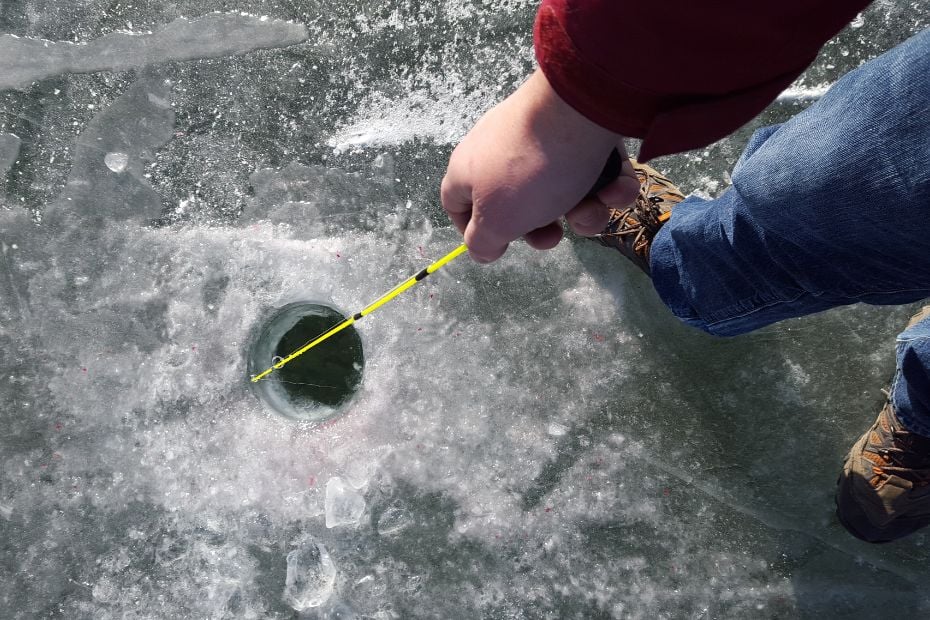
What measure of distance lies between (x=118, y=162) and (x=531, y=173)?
1601mm

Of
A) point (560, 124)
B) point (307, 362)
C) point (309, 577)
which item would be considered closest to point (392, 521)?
point (309, 577)

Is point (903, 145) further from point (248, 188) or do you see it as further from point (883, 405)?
point (248, 188)

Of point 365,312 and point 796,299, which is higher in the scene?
point 796,299

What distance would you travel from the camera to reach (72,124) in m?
2.00

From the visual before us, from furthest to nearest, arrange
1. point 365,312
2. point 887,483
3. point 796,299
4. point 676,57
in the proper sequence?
1. point 365,312
2. point 887,483
3. point 796,299
4. point 676,57

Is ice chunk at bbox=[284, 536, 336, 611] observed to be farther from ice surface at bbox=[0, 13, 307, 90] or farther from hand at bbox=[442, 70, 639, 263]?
ice surface at bbox=[0, 13, 307, 90]

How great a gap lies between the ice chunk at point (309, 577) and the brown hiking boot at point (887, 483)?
1.50 meters

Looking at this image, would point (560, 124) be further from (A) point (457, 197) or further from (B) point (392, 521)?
(B) point (392, 521)

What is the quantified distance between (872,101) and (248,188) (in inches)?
65.8

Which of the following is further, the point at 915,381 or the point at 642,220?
the point at 642,220

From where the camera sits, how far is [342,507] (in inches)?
71.9

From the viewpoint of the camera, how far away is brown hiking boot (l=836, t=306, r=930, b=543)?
5.22ft

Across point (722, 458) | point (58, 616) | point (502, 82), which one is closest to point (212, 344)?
point (58, 616)

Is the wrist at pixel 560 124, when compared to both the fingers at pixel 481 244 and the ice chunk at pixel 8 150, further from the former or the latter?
the ice chunk at pixel 8 150
